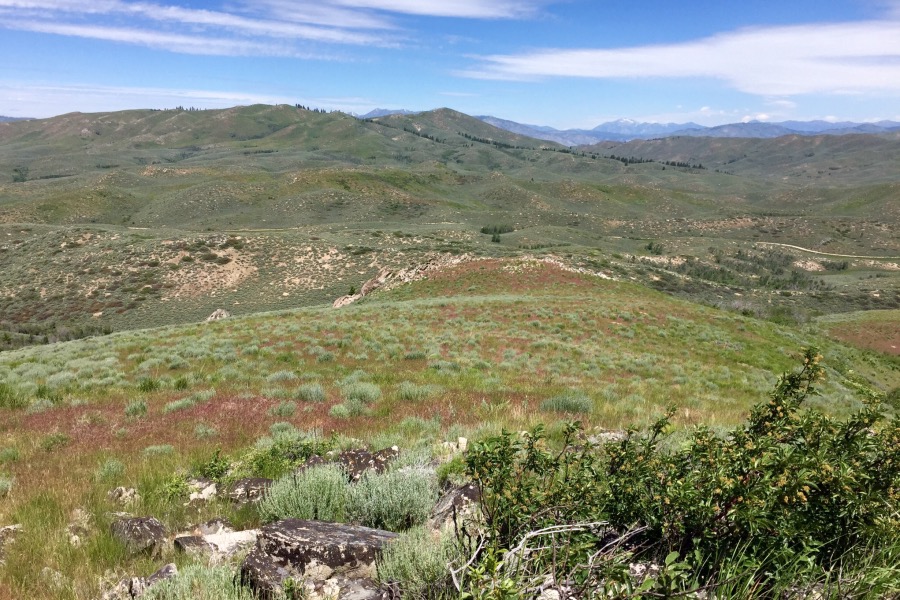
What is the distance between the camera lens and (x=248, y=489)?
5473 millimetres

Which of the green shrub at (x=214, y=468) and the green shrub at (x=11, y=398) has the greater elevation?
the green shrub at (x=214, y=468)

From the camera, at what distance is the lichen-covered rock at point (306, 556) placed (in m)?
3.34

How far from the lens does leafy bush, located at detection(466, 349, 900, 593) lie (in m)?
2.83

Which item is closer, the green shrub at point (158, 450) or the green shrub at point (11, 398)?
the green shrub at point (158, 450)

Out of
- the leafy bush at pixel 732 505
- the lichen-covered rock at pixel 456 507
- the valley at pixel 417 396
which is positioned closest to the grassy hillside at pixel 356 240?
the valley at pixel 417 396

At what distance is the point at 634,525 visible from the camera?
3.12 meters

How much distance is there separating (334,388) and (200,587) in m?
8.46

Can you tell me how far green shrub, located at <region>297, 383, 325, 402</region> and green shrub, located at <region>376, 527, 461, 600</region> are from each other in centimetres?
748

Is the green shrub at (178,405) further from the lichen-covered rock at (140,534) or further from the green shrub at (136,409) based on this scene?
the lichen-covered rock at (140,534)

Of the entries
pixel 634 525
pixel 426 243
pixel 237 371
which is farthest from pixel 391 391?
pixel 426 243

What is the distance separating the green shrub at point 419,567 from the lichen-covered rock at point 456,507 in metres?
0.71

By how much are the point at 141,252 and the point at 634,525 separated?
70414mm

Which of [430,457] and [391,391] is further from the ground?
[430,457]

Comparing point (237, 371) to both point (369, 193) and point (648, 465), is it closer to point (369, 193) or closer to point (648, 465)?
point (648, 465)
